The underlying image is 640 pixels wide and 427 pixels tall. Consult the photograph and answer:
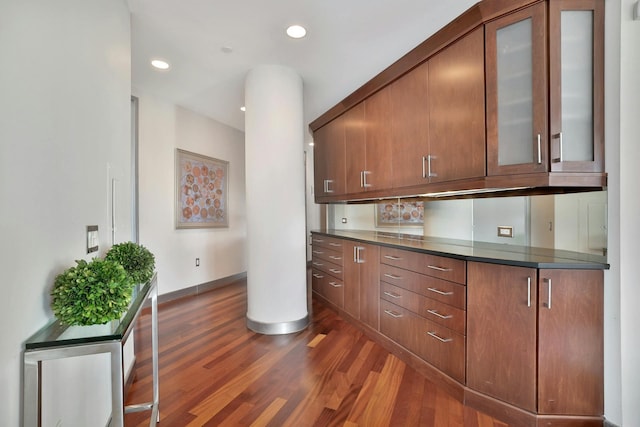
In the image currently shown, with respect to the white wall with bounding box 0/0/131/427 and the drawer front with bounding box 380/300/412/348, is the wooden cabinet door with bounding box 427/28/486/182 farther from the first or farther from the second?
the white wall with bounding box 0/0/131/427

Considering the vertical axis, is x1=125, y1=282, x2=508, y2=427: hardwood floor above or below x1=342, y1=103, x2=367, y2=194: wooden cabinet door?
below

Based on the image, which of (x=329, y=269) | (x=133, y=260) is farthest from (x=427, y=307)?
(x=133, y=260)

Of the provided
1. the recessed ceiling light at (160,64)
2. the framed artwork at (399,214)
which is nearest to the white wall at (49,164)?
the recessed ceiling light at (160,64)

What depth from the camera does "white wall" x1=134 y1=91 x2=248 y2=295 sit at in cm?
342

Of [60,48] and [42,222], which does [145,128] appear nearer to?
[60,48]

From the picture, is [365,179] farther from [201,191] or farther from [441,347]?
[201,191]

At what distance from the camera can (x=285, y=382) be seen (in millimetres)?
1934

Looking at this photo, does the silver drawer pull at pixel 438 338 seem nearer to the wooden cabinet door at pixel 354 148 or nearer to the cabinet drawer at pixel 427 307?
the cabinet drawer at pixel 427 307

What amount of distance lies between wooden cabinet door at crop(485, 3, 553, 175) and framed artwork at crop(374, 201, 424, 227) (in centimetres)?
126

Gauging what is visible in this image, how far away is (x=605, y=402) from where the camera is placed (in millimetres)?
1458

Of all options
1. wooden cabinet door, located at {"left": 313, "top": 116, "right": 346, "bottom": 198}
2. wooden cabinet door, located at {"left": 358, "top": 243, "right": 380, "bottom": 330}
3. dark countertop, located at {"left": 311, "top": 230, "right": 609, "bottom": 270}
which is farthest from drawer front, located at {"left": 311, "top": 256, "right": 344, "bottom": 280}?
dark countertop, located at {"left": 311, "top": 230, "right": 609, "bottom": 270}

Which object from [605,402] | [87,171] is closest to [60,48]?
[87,171]

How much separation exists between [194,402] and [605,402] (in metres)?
2.28

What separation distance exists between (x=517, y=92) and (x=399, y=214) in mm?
1809
